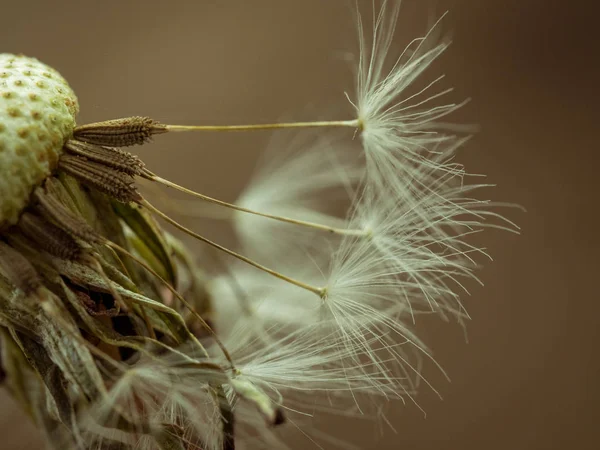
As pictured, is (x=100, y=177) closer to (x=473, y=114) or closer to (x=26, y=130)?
(x=26, y=130)

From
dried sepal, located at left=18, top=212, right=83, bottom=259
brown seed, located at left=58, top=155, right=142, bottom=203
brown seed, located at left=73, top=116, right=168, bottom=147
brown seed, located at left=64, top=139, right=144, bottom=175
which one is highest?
brown seed, located at left=73, top=116, right=168, bottom=147

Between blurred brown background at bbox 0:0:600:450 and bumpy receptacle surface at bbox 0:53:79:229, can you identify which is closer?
bumpy receptacle surface at bbox 0:53:79:229

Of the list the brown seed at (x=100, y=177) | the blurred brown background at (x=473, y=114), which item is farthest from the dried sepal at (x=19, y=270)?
the blurred brown background at (x=473, y=114)

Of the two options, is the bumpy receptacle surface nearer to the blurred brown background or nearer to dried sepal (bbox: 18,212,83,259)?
dried sepal (bbox: 18,212,83,259)

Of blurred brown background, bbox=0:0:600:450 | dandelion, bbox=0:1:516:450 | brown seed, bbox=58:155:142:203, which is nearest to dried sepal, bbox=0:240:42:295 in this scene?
dandelion, bbox=0:1:516:450

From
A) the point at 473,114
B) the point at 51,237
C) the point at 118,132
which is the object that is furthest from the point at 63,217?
the point at 473,114

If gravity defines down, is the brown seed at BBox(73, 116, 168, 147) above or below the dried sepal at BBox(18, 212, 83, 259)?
above

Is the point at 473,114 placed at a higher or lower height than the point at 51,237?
higher

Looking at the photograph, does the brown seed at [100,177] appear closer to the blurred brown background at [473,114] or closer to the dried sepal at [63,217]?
the dried sepal at [63,217]

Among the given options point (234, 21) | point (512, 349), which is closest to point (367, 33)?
point (234, 21)
